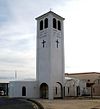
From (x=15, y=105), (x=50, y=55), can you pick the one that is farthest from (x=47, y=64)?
(x=15, y=105)

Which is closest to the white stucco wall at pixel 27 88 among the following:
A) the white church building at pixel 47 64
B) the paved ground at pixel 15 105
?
the white church building at pixel 47 64

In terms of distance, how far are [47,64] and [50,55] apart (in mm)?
1755

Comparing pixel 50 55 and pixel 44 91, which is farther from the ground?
pixel 50 55

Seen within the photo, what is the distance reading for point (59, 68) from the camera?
159 ft

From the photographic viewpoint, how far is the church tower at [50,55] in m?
46.4

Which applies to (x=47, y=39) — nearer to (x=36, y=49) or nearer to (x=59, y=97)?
(x=36, y=49)

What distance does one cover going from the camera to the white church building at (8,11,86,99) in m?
46.6

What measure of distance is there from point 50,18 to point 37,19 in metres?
4.05

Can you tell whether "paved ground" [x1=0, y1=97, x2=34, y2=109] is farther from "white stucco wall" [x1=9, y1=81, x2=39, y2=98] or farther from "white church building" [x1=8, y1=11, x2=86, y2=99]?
"white stucco wall" [x1=9, y1=81, x2=39, y2=98]

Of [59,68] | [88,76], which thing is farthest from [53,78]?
[88,76]

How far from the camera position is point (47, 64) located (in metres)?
46.6

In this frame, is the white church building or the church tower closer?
the church tower

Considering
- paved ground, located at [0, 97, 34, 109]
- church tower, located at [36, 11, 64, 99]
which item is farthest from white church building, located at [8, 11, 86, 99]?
paved ground, located at [0, 97, 34, 109]

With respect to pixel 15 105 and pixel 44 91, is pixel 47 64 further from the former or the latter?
pixel 15 105
